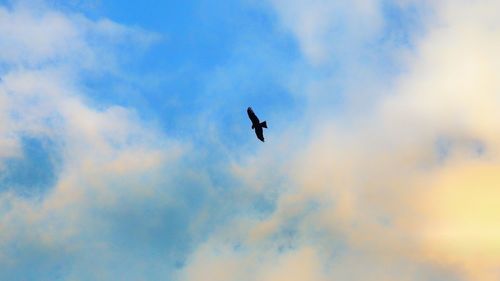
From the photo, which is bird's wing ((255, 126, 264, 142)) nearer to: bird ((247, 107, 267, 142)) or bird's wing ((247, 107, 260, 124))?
bird ((247, 107, 267, 142))

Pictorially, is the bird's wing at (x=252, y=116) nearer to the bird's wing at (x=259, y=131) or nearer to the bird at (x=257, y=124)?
the bird at (x=257, y=124)

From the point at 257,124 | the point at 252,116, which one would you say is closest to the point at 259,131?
the point at 257,124

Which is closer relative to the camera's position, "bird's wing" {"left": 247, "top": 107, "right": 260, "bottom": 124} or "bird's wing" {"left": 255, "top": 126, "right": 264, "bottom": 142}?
"bird's wing" {"left": 247, "top": 107, "right": 260, "bottom": 124}

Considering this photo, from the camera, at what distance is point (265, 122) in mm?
166625

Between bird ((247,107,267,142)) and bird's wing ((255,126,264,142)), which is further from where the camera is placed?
bird's wing ((255,126,264,142))

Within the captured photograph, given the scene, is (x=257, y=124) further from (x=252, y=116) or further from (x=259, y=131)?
(x=252, y=116)

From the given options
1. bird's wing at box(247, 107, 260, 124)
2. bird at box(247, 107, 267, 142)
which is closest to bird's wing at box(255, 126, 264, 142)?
bird at box(247, 107, 267, 142)

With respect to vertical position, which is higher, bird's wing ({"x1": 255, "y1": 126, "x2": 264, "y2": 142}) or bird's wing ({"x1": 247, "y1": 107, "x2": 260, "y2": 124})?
bird's wing ({"x1": 247, "y1": 107, "x2": 260, "y2": 124})

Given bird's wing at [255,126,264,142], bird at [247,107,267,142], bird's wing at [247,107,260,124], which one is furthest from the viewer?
bird's wing at [255,126,264,142]

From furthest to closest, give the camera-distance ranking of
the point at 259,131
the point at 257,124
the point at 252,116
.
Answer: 1. the point at 259,131
2. the point at 257,124
3. the point at 252,116

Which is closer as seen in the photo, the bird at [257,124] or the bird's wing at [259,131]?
the bird at [257,124]

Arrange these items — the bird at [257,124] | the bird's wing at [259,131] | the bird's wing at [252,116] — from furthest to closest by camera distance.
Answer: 1. the bird's wing at [259,131]
2. the bird at [257,124]
3. the bird's wing at [252,116]

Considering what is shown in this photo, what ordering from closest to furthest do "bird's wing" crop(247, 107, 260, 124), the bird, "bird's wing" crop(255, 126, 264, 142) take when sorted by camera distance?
"bird's wing" crop(247, 107, 260, 124) → the bird → "bird's wing" crop(255, 126, 264, 142)

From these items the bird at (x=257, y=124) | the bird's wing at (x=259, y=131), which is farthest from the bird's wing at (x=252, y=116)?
the bird's wing at (x=259, y=131)
